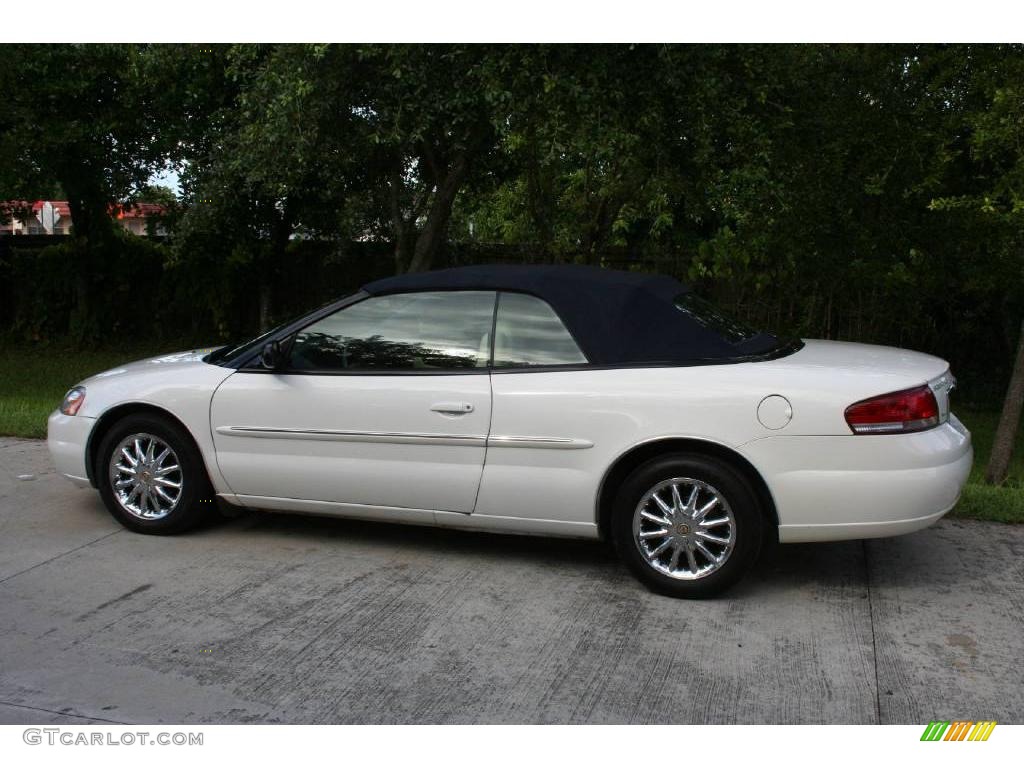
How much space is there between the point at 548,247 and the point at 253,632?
32.1 feet

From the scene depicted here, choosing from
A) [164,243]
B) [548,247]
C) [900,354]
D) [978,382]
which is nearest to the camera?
[900,354]

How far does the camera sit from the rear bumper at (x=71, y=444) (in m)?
6.28

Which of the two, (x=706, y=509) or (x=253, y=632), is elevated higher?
(x=706, y=509)

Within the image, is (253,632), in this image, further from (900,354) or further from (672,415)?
(900,354)

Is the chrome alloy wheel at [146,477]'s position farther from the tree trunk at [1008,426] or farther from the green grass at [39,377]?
the tree trunk at [1008,426]

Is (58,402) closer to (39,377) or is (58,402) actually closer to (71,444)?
(39,377)

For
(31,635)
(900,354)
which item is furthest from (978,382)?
(31,635)

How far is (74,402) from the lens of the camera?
6.37 meters

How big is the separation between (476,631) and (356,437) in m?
1.38

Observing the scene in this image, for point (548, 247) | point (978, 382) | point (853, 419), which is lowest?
point (978, 382)

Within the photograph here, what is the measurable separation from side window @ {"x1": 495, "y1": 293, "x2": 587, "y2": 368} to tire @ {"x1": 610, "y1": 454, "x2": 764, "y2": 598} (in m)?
0.71

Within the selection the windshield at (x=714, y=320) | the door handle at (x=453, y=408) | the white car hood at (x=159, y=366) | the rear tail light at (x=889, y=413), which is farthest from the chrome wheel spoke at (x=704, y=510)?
the white car hood at (x=159, y=366)

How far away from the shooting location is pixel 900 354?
18.4ft

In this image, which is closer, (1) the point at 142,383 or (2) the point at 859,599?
(2) the point at 859,599
